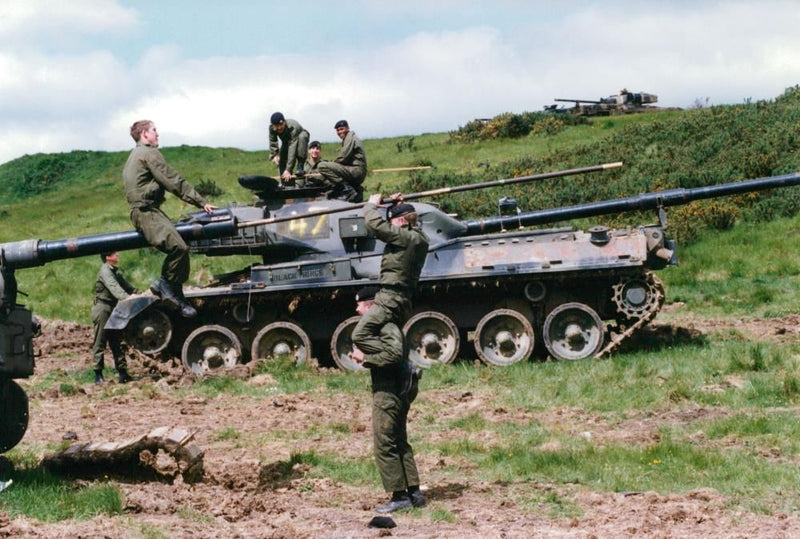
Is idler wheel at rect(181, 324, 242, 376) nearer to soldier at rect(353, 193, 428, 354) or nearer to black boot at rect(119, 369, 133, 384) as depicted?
black boot at rect(119, 369, 133, 384)

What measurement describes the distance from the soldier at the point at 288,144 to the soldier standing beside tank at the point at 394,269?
940cm

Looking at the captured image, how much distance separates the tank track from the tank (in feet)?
0.07

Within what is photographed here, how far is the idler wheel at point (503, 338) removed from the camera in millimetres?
17719

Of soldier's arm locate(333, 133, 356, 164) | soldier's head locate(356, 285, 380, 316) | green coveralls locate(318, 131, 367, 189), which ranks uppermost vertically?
soldier's arm locate(333, 133, 356, 164)

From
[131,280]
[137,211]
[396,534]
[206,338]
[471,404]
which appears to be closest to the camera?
[396,534]

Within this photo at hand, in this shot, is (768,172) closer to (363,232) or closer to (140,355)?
(363,232)

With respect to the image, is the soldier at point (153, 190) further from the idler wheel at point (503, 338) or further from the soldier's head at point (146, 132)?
the idler wheel at point (503, 338)

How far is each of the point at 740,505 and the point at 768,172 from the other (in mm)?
21361

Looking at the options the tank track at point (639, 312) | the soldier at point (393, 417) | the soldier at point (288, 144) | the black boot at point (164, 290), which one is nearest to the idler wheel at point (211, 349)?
the soldier at point (288, 144)

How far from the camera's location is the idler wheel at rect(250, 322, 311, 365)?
60.1 ft

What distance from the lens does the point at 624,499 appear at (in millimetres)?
9367

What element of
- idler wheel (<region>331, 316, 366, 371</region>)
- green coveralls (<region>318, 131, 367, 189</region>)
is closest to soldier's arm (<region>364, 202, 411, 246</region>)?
idler wheel (<region>331, 316, 366, 371</region>)

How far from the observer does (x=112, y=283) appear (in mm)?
18031

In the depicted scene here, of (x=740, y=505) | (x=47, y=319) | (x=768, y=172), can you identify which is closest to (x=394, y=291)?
(x=740, y=505)
